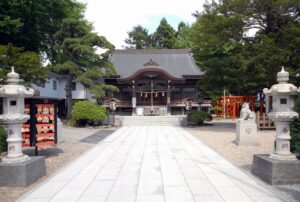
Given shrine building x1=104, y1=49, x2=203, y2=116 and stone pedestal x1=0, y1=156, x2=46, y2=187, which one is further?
shrine building x1=104, y1=49, x2=203, y2=116

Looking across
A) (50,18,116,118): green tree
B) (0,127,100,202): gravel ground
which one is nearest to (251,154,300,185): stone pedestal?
(0,127,100,202): gravel ground

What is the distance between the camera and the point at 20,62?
46.1 ft

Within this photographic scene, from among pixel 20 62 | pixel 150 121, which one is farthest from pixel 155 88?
pixel 20 62

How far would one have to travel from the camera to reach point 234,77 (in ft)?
57.6

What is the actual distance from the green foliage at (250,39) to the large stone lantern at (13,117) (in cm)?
1280

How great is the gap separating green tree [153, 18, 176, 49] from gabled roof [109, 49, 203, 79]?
63.1 feet

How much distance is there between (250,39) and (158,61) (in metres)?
17.1

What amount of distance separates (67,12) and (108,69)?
1120 centimetres

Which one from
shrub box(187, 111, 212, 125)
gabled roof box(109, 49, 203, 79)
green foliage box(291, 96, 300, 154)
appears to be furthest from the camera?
gabled roof box(109, 49, 203, 79)

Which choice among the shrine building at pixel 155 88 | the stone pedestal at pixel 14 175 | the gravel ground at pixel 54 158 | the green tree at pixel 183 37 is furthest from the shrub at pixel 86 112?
the green tree at pixel 183 37

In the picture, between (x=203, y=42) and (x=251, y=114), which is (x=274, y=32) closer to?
(x=203, y=42)

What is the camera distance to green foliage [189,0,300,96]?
15617 millimetres

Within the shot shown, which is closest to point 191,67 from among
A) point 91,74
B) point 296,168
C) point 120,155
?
point 91,74

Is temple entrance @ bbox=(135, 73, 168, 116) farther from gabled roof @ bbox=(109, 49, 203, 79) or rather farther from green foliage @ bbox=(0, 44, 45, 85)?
green foliage @ bbox=(0, 44, 45, 85)
